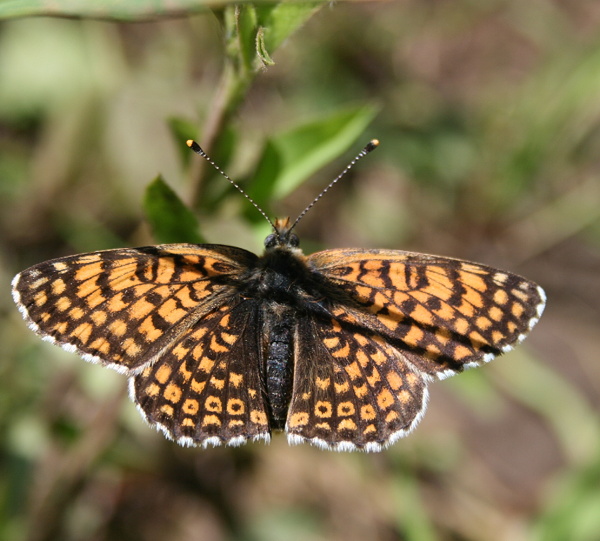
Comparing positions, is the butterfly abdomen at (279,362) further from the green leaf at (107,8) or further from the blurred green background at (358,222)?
the green leaf at (107,8)

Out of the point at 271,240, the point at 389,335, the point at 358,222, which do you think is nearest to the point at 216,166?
the point at 271,240

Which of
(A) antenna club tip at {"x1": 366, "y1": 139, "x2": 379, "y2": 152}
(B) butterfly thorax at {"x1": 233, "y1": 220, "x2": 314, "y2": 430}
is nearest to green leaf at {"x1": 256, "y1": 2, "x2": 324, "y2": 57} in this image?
(A) antenna club tip at {"x1": 366, "y1": 139, "x2": 379, "y2": 152}

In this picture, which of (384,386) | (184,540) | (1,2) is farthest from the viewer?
(184,540)

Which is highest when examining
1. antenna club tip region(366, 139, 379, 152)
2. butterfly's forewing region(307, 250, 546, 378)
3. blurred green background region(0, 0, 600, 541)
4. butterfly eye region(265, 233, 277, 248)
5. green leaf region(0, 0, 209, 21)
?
green leaf region(0, 0, 209, 21)

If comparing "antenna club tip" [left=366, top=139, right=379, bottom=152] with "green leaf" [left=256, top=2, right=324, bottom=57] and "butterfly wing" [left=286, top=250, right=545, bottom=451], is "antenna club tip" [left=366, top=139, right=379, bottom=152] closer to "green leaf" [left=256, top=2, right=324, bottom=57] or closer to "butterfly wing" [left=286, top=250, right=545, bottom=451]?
"butterfly wing" [left=286, top=250, right=545, bottom=451]

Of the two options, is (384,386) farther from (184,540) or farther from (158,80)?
(158,80)

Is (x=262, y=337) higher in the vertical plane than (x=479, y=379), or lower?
higher

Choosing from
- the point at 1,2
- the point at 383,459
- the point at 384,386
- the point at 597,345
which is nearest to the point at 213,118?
the point at 1,2
